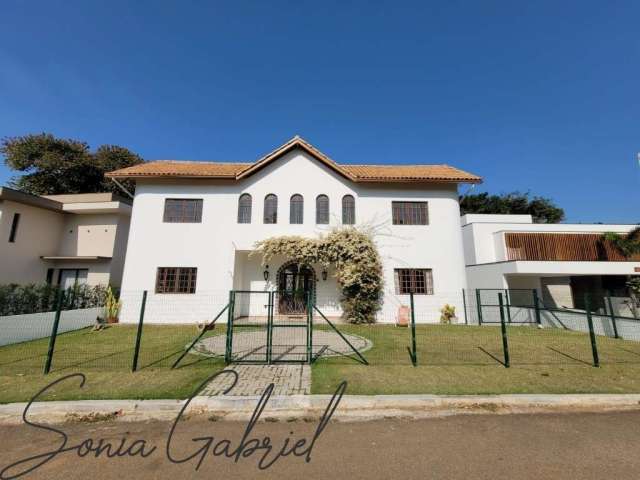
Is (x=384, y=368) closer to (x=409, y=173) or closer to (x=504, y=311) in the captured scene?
(x=504, y=311)

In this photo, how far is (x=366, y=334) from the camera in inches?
432

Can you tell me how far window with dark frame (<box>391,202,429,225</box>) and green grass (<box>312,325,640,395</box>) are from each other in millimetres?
6688

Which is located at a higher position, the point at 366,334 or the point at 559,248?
the point at 559,248

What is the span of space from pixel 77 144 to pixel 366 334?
3584 cm

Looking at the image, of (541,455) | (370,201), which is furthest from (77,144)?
(541,455)

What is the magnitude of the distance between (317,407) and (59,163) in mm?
35671

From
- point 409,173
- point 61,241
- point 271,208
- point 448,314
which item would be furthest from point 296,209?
point 61,241

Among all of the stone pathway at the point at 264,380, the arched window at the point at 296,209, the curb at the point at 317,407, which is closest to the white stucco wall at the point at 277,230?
the arched window at the point at 296,209

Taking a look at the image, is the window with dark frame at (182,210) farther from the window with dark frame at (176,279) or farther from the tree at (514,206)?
the tree at (514,206)

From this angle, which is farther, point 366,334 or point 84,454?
point 366,334

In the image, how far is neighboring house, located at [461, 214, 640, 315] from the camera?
15508mm

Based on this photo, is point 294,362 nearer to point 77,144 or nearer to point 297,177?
point 297,177

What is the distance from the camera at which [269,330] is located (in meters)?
6.96
